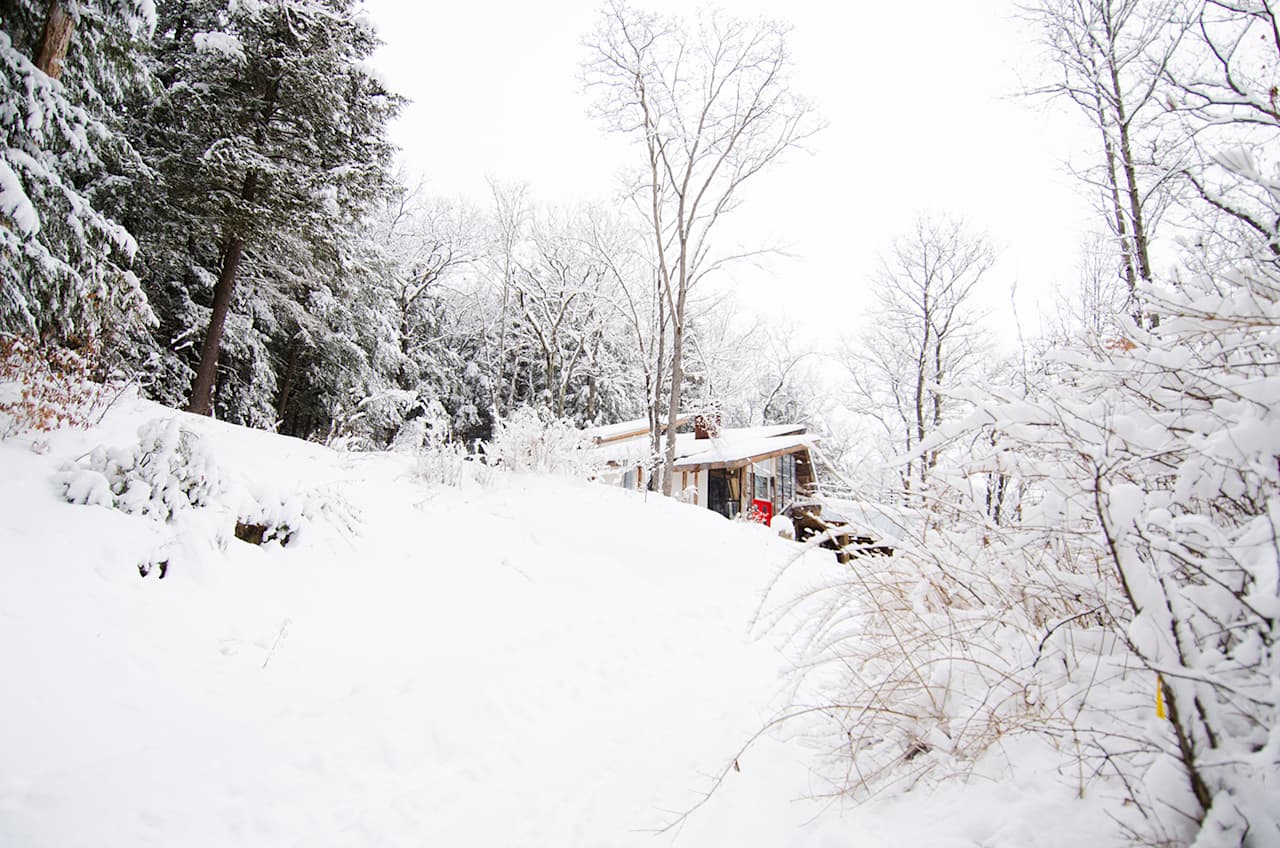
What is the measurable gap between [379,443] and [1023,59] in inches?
698

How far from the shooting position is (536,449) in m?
8.05

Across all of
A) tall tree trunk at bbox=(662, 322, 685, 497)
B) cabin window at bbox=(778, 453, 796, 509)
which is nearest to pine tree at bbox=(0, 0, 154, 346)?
tall tree trunk at bbox=(662, 322, 685, 497)

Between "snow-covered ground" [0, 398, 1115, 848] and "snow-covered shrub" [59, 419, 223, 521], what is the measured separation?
101 mm

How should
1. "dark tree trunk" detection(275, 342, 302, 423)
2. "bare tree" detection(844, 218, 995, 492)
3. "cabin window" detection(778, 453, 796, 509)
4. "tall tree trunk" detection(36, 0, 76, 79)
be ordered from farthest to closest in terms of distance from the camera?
"cabin window" detection(778, 453, 796, 509) → "bare tree" detection(844, 218, 995, 492) → "dark tree trunk" detection(275, 342, 302, 423) → "tall tree trunk" detection(36, 0, 76, 79)

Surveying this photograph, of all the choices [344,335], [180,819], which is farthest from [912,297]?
[180,819]

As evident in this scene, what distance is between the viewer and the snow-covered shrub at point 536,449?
7.95 m

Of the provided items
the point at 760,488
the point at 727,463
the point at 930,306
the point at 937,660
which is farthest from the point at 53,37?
the point at 760,488

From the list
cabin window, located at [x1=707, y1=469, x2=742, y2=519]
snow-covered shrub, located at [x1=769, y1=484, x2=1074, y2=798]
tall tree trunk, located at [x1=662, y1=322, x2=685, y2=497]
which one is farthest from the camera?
cabin window, located at [x1=707, y1=469, x2=742, y2=519]

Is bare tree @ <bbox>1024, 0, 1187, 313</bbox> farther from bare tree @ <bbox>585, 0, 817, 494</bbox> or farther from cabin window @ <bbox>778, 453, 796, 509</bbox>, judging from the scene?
cabin window @ <bbox>778, 453, 796, 509</bbox>

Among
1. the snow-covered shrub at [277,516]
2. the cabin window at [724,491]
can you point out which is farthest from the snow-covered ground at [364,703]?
the cabin window at [724,491]

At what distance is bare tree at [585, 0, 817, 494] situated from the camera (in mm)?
14000

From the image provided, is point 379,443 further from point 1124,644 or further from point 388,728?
point 1124,644

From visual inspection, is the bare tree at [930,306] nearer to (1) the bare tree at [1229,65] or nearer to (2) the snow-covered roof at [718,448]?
(2) the snow-covered roof at [718,448]

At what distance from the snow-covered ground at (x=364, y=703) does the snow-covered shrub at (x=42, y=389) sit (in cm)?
14
